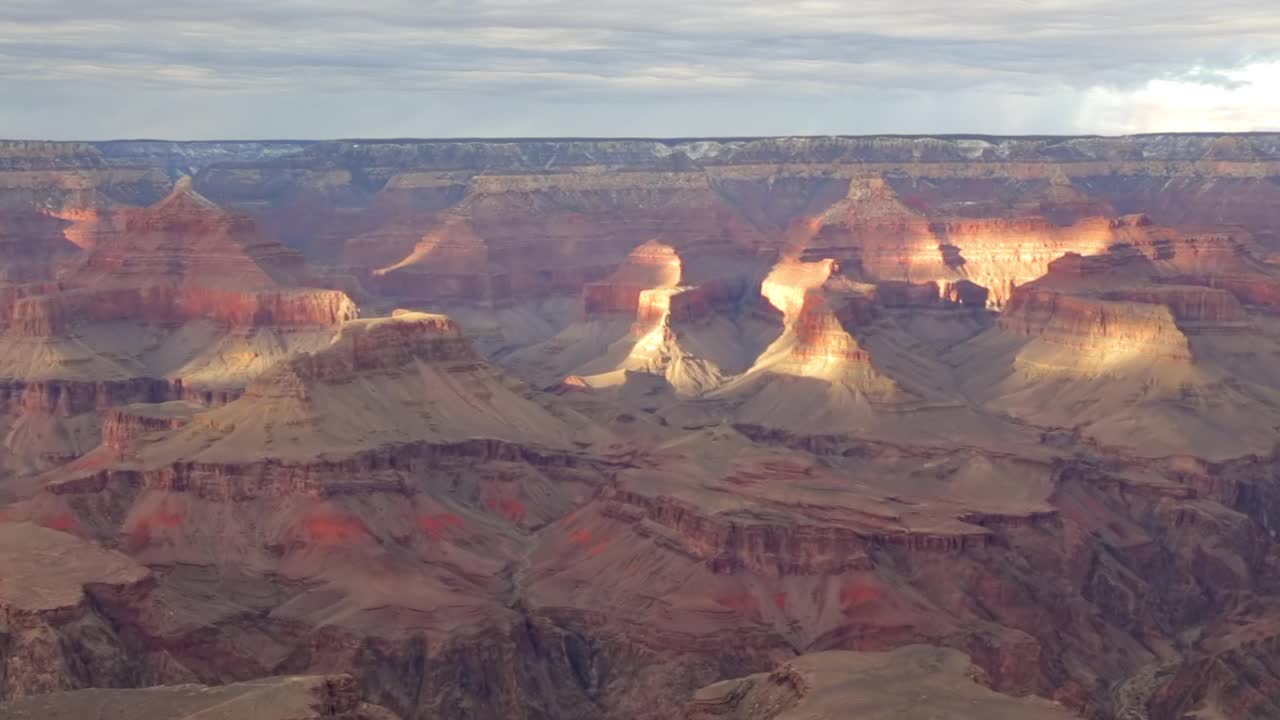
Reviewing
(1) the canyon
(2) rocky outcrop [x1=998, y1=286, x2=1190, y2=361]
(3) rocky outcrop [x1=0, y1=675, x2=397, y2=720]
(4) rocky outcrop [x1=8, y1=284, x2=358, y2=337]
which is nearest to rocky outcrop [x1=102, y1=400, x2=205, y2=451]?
(1) the canyon

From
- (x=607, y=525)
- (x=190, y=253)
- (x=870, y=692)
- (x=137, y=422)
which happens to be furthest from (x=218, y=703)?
(x=190, y=253)

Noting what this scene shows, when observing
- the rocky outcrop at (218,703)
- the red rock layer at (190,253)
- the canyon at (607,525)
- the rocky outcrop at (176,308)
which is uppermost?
the red rock layer at (190,253)

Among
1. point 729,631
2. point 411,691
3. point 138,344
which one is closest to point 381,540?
point 411,691

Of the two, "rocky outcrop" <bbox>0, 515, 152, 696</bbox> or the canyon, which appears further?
the canyon

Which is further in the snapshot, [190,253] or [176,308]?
[190,253]

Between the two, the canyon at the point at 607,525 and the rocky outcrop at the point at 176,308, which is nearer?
the canyon at the point at 607,525

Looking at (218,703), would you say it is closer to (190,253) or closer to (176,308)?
(176,308)

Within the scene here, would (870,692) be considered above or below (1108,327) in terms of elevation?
below

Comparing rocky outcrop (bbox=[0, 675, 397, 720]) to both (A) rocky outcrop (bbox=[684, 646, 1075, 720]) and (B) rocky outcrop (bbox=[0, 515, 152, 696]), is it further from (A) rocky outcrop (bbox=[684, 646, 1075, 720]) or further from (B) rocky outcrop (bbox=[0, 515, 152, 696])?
(A) rocky outcrop (bbox=[684, 646, 1075, 720])

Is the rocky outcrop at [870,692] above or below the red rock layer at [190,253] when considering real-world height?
below

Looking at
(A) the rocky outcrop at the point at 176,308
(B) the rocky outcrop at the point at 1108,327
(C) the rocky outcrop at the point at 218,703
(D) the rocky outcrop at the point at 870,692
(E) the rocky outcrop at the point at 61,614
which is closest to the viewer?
(C) the rocky outcrop at the point at 218,703

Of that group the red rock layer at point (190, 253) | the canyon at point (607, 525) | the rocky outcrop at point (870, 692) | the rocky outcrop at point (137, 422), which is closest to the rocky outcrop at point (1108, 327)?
the canyon at point (607, 525)

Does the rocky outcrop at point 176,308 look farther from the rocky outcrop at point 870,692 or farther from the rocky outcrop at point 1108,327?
the rocky outcrop at point 870,692
